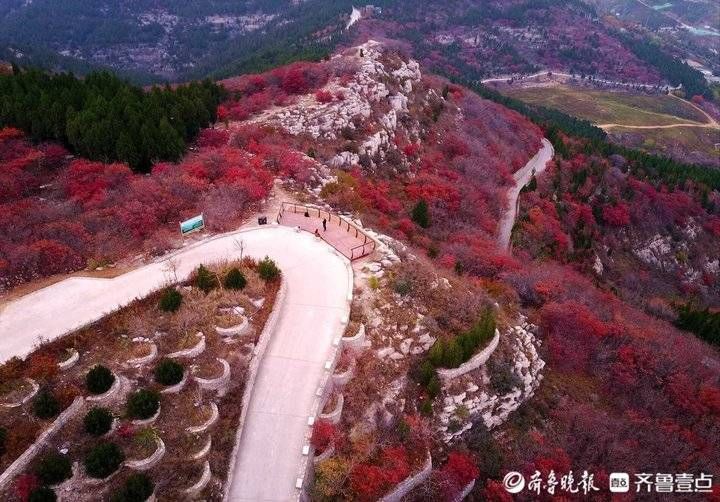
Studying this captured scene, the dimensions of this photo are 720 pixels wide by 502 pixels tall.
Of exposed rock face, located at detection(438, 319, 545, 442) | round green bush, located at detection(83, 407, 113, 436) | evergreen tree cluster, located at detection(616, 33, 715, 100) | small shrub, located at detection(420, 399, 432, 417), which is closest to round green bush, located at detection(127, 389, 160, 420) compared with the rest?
round green bush, located at detection(83, 407, 113, 436)

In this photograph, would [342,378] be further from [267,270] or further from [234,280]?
[234,280]

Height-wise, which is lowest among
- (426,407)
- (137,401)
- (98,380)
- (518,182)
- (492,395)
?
(518,182)

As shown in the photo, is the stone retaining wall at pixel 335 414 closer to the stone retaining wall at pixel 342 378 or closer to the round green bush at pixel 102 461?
the stone retaining wall at pixel 342 378

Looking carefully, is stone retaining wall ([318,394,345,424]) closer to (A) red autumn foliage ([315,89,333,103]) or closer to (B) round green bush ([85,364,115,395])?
(B) round green bush ([85,364,115,395])

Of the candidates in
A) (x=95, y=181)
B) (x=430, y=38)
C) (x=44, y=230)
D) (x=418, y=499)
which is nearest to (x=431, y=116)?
(x=95, y=181)

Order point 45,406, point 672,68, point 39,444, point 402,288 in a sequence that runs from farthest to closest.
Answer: point 672,68 → point 402,288 → point 45,406 → point 39,444

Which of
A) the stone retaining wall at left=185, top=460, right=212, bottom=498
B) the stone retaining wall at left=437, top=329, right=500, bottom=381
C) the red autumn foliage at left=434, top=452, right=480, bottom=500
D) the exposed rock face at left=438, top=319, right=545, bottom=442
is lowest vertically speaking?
the red autumn foliage at left=434, top=452, right=480, bottom=500

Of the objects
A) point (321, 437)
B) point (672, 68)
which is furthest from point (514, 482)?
point (672, 68)
